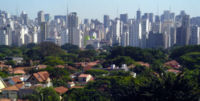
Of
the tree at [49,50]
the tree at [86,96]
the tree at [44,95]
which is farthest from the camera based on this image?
the tree at [49,50]

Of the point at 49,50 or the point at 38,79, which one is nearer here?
the point at 38,79

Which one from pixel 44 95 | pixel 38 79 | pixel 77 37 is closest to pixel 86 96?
pixel 44 95

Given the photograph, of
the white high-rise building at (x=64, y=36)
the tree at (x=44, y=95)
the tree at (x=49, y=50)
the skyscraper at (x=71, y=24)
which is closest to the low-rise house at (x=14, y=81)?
the tree at (x=44, y=95)

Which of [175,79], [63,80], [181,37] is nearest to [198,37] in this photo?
[181,37]

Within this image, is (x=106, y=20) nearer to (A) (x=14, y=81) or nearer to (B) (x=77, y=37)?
(B) (x=77, y=37)

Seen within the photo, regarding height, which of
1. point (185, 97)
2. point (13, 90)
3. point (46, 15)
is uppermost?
point (46, 15)

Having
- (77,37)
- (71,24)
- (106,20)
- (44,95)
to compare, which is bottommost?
(44,95)

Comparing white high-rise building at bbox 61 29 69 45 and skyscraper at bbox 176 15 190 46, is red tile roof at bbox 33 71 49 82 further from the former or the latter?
white high-rise building at bbox 61 29 69 45

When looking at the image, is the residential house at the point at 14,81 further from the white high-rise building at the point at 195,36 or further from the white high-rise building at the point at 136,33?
the white high-rise building at the point at 195,36

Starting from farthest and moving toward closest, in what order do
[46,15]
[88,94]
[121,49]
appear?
[46,15]
[121,49]
[88,94]

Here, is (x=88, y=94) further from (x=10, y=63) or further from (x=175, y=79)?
(x=10, y=63)

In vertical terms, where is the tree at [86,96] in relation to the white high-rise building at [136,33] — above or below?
below
